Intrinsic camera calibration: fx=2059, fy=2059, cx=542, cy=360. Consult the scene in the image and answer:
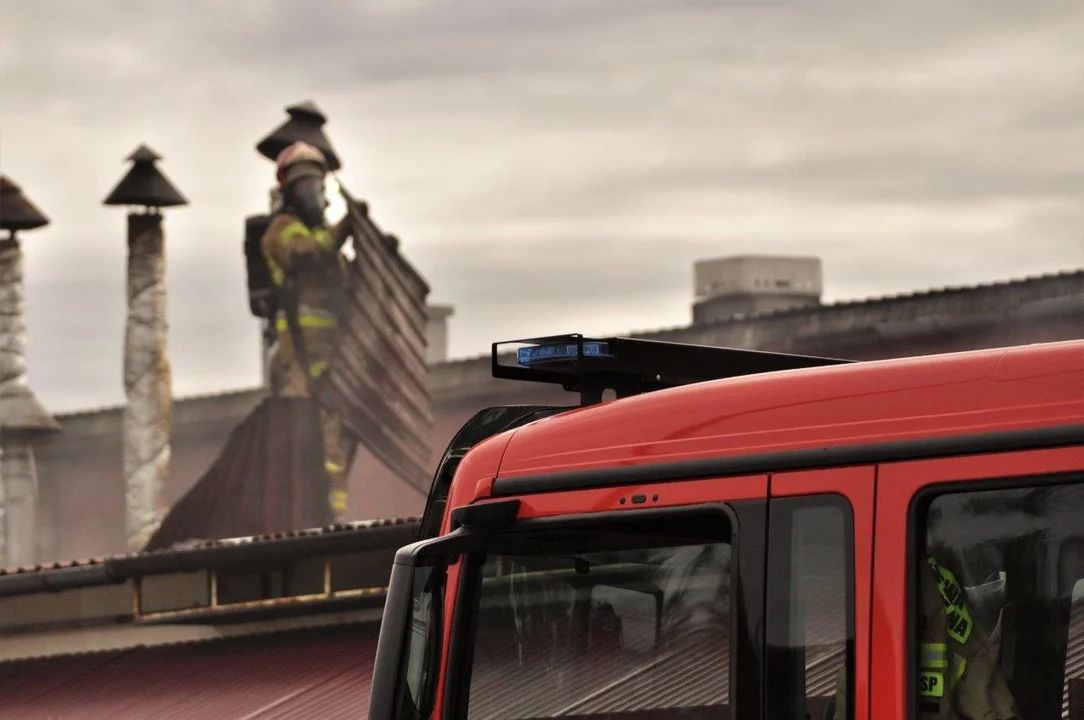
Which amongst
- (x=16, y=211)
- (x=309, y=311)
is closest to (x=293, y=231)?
(x=309, y=311)

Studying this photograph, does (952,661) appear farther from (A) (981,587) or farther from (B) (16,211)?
(B) (16,211)

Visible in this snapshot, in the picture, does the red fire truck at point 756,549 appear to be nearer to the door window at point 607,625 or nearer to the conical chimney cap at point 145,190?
the door window at point 607,625

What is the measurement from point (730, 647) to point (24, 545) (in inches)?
1250

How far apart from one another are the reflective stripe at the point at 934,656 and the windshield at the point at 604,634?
46cm

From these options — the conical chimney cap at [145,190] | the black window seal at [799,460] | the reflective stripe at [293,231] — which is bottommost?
the black window seal at [799,460]

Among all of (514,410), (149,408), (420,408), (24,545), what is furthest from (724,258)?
(514,410)

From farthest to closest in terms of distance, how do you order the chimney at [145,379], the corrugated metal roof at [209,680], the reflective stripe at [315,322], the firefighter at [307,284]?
the chimney at [145,379] → the reflective stripe at [315,322] → the firefighter at [307,284] → the corrugated metal roof at [209,680]

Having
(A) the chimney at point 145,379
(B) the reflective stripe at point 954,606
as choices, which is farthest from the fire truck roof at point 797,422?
(A) the chimney at point 145,379

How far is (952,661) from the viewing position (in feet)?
13.2

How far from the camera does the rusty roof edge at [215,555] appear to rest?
17844mm

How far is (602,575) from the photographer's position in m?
4.67

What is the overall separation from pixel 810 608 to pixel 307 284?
27564 millimetres

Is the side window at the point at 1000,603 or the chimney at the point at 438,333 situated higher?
the chimney at the point at 438,333

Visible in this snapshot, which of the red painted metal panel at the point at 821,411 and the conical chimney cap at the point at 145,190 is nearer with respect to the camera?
the red painted metal panel at the point at 821,411
